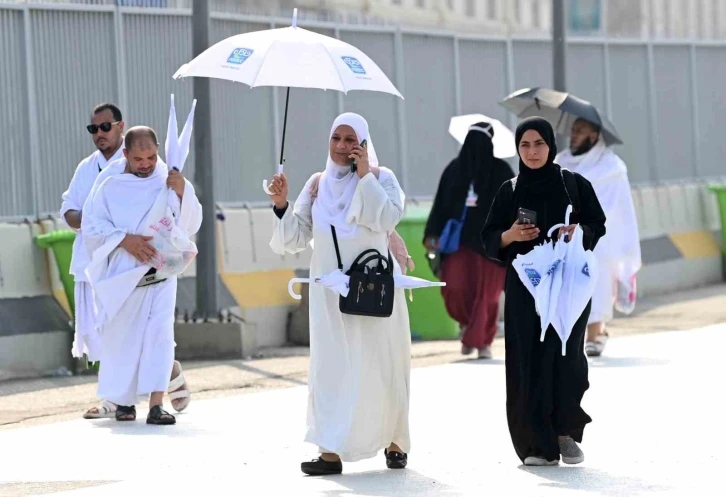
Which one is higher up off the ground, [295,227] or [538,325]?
[295,227]

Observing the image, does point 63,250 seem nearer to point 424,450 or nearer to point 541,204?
point 424,450

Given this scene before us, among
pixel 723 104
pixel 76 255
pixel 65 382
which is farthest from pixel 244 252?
pixel 723 104

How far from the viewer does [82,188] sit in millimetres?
11016

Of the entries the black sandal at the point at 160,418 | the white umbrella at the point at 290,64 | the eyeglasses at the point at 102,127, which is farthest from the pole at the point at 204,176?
the white umbrella at the point at 290,64

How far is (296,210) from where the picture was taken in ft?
27.5

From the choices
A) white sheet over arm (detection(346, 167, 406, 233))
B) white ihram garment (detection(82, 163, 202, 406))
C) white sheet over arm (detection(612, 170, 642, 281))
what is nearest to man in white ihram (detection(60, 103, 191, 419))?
white ihram garment (detection(82, 163, 202, 406))

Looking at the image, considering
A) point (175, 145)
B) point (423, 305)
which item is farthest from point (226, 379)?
point (423, 305)

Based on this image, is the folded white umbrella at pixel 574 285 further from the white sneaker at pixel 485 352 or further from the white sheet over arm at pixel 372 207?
the white sneaker at pixel 485 352

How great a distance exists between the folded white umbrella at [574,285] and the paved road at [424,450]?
67 cm

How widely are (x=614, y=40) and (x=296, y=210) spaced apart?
13162 mm

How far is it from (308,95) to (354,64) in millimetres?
7859

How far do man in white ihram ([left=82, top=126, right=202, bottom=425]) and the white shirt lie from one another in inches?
21.8

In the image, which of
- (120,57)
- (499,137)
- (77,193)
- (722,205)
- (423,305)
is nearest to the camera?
(77,193)

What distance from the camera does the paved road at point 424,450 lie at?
25.3ft
